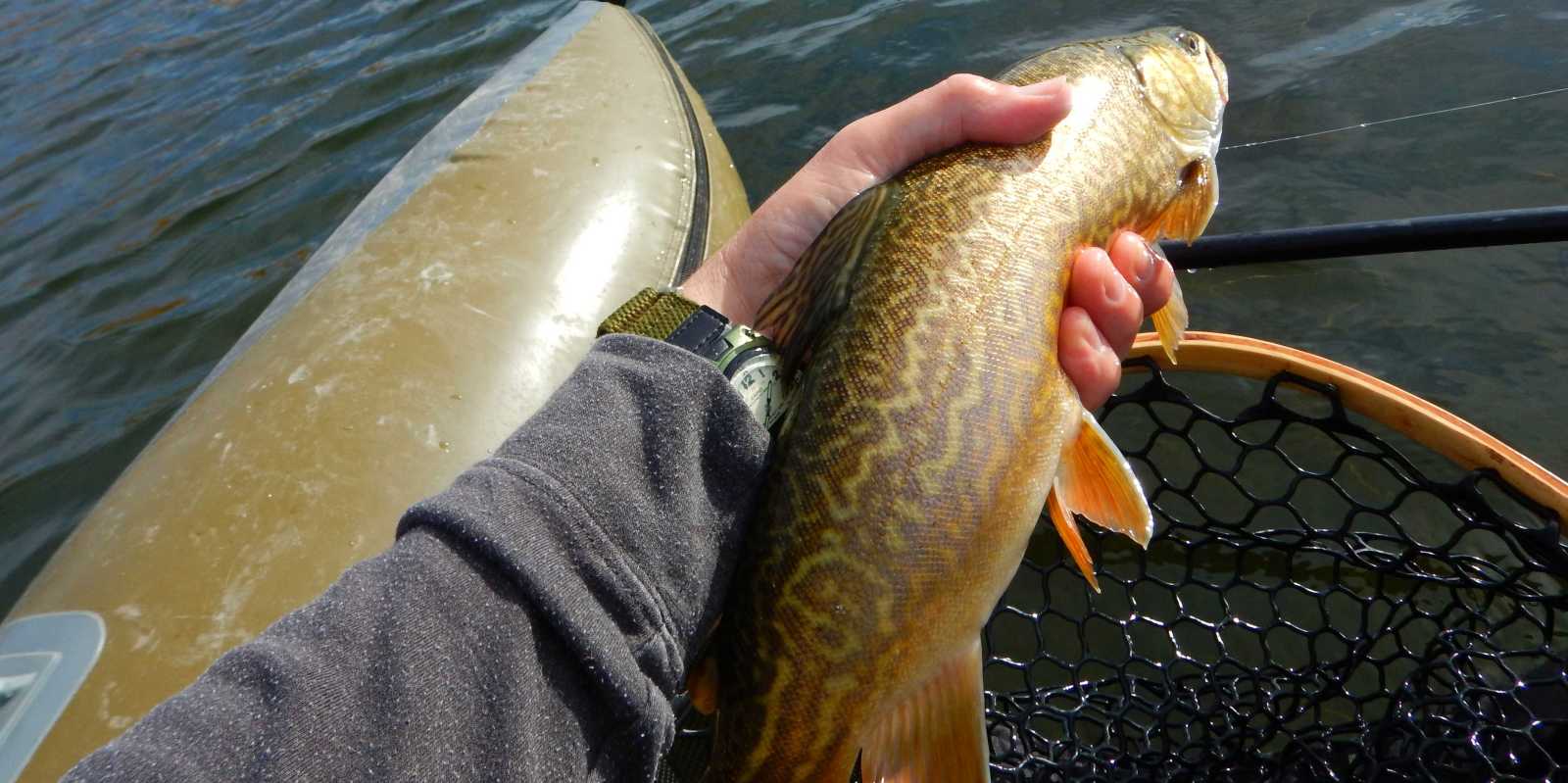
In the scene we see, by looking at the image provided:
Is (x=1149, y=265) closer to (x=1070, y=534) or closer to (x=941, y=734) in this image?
(x=1070, y=534)

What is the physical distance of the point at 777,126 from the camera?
5562 mm

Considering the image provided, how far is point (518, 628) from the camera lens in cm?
135

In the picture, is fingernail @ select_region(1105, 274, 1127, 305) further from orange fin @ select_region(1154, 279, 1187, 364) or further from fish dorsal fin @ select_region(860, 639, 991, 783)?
fish dorsal fin @ select_region(860, 639, 991, 783)

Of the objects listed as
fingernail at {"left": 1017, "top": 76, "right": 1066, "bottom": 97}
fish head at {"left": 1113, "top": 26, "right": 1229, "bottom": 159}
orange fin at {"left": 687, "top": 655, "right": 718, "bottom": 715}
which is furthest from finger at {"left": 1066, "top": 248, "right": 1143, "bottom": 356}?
orange fin at {"left": 687, "top": 655, "right": 718, "bottom": 715}

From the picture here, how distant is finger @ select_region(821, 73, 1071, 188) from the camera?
6.26 feet

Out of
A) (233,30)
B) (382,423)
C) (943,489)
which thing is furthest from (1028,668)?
(233,30)

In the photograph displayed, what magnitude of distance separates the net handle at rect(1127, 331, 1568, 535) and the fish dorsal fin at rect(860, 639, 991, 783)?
1.20 m

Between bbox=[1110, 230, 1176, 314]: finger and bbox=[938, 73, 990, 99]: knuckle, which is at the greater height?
bbox=[938, 73, 990, 99]: knuckle

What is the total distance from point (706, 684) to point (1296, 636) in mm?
1905

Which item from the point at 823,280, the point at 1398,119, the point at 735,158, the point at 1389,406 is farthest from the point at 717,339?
the point at 1398,119

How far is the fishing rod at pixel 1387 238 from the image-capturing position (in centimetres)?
212

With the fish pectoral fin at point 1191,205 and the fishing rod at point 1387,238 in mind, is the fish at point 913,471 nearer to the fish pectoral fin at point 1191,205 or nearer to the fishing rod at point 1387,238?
the fish pectoral fin at point 1191,205

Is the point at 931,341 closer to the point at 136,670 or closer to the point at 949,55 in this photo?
the point at 136,670

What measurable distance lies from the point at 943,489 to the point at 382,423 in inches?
69.8
